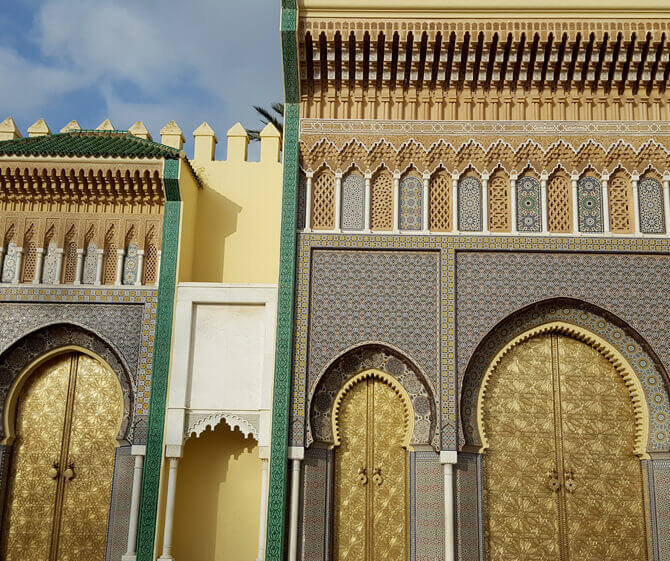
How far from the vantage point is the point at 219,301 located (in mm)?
6812

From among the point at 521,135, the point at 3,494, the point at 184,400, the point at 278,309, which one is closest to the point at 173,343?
the point at 184,400

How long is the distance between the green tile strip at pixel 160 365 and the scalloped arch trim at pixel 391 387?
57.2 inches

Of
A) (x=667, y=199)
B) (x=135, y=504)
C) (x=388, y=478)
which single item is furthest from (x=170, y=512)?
(x=667, y=199)

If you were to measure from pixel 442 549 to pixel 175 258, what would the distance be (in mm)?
3345

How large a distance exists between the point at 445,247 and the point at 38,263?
12.0ft

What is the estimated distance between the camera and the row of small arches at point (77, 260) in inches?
278

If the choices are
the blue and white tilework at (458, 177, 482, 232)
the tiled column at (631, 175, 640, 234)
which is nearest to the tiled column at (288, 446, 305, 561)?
the blue and white tilework at (458, 177, 482, 232)

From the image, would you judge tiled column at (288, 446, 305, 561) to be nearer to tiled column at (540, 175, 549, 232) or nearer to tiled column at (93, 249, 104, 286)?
tiled column at (93, 249, 104, 286)

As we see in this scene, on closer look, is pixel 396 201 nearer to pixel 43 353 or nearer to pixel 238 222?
pixel 238 222

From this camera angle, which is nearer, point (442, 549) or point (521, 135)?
point (442, 549)

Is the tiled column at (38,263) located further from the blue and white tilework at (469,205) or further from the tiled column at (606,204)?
the tiled column at (606,204)

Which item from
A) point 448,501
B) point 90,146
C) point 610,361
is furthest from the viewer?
point 90,146

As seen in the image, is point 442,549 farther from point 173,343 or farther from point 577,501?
point 173,343

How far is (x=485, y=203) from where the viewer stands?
276 inches
